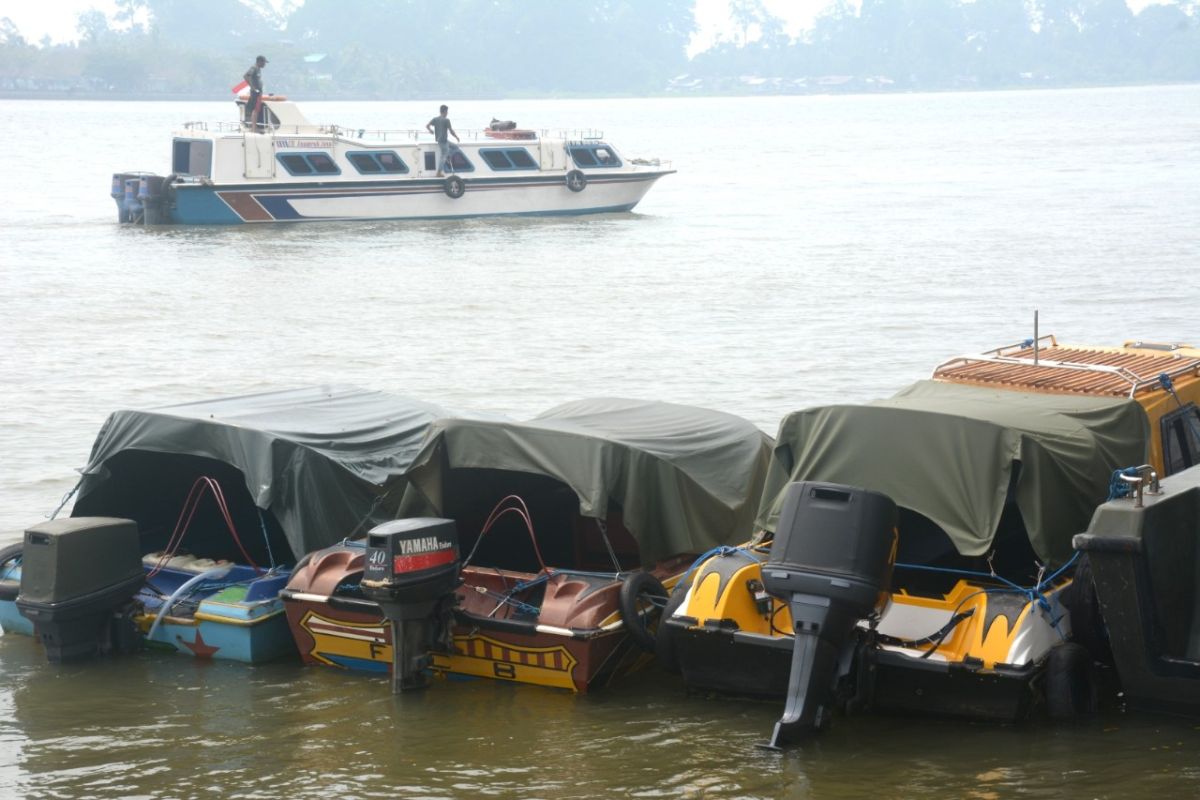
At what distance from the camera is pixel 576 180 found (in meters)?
44.6

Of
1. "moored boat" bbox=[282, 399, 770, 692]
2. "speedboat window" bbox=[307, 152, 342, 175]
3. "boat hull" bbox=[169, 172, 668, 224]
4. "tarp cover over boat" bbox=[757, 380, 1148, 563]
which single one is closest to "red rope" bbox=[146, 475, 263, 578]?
"moored boat" bbox=[282, 399, 770, 692]

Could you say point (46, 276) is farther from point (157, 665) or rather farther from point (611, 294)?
point (157, 665)

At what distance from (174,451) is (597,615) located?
11.1 ft

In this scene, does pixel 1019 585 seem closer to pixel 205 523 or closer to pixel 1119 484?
pixel 1119 484

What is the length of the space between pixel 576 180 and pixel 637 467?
113 feet

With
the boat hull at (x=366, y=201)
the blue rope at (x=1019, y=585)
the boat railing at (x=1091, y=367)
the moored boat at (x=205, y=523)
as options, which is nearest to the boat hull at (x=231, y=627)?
the moored boat at (x=205, y=523)

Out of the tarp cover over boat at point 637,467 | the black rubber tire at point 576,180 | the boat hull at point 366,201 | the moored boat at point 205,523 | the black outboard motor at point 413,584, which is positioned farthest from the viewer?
the black rubber tire at point 576,180

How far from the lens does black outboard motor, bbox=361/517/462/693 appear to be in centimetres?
1008

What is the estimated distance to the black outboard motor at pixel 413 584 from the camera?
10078 millimetres

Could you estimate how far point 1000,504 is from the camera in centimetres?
978

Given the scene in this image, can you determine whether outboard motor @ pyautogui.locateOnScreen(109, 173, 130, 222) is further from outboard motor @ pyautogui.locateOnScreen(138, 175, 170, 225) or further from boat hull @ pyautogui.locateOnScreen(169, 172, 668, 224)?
boat hull @ pyautogui.locateOnScreen(169, 172, 668, 224)

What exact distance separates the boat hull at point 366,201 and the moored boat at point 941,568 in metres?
32.4

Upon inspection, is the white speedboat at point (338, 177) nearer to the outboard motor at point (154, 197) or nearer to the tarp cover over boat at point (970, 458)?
the outboard motor at point (154, 197)

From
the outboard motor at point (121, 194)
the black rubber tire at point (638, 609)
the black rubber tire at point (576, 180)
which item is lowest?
the black rubber tire at point (638, 609)
